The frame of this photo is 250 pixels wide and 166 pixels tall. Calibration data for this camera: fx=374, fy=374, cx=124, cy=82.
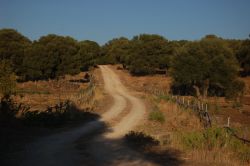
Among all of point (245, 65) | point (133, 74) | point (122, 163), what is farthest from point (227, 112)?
point (133, 74)

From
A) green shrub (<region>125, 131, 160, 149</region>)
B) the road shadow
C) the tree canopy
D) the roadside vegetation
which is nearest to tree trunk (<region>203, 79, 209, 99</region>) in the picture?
the tree canopy

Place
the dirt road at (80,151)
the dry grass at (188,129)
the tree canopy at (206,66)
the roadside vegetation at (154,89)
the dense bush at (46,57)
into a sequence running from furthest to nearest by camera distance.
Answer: the dense bush at (46,57)
the tree canopy at (206,66)
the roadside vegetation at (154,89)
the dry grass at (188,129)
the dirt road at (80,151)

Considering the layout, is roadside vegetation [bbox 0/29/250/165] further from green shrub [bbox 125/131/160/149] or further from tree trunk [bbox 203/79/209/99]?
tree trunk [bbox 203/79/209/99]

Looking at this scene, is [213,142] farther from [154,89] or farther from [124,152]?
[154,89]

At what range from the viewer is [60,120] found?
23047 millimetres

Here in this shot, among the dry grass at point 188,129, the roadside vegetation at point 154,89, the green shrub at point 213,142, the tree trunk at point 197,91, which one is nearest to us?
the dry grass at point 188,129

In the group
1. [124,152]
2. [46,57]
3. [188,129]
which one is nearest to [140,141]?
[124,152]

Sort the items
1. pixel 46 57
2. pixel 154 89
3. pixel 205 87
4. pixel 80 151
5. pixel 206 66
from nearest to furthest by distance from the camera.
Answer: pixel 80 151, pixel 206 66, pixel 154 89, pixel 205 87, pixel 46 57

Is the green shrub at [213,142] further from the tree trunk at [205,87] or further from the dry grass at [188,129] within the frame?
the tree trunk at [205,87]

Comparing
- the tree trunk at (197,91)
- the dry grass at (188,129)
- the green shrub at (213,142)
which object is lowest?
the dry grass at (188,129)

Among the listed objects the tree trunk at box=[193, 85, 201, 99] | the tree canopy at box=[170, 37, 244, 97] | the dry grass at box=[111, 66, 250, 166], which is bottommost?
the dry grass at box=[111, 66, 250, 166]

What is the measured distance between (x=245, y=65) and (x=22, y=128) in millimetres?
72554

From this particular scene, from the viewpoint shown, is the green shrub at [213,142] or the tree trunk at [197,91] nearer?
the green shrub at [213,142]

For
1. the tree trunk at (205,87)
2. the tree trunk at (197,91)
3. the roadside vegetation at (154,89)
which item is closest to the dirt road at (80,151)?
the roadside vegetation at (154,89)
